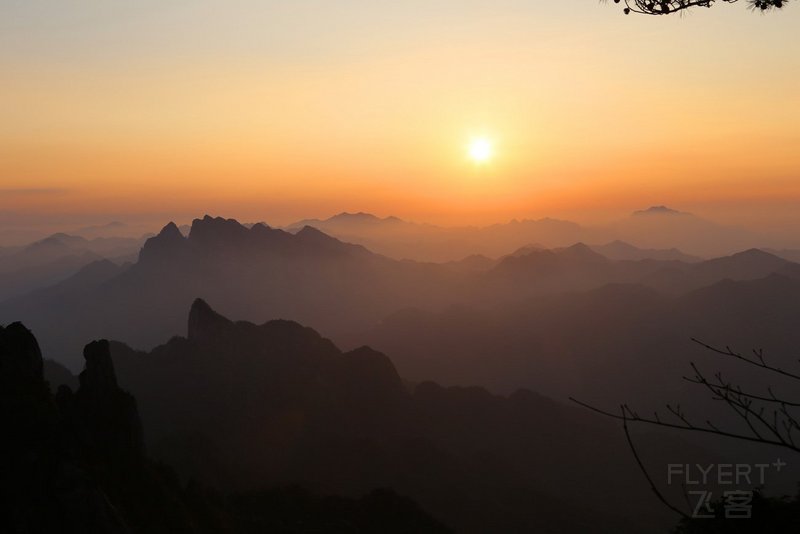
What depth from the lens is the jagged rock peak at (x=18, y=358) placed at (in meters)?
50.4

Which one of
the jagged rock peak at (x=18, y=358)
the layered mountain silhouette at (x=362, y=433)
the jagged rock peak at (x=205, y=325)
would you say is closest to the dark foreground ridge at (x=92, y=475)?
the jagged rock peak at (x=18, y=358)

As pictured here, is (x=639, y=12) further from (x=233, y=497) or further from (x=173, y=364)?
(x=173, y=364)

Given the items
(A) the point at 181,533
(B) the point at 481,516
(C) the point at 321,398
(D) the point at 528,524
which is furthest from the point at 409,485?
(A) the point at 181,533

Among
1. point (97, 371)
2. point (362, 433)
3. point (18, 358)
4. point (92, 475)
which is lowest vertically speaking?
point (362, 433)

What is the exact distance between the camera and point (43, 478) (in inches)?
1682

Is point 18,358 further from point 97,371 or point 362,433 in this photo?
point 362,433

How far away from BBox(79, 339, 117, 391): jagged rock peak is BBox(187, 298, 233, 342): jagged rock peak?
244 ft

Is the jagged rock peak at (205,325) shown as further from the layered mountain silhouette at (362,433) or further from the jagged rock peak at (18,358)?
the jagged rock peak at (18,358)

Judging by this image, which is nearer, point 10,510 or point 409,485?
point 10,510

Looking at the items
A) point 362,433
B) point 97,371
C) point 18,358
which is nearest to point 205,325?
point 362,433

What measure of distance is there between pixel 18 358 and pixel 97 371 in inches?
353

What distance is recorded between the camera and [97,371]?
5978 cm

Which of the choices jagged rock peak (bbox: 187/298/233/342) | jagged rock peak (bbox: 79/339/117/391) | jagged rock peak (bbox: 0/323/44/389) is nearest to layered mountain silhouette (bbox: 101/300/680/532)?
jagged rock peak (bbox: 187/298/233/342)

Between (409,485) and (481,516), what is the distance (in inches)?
579
